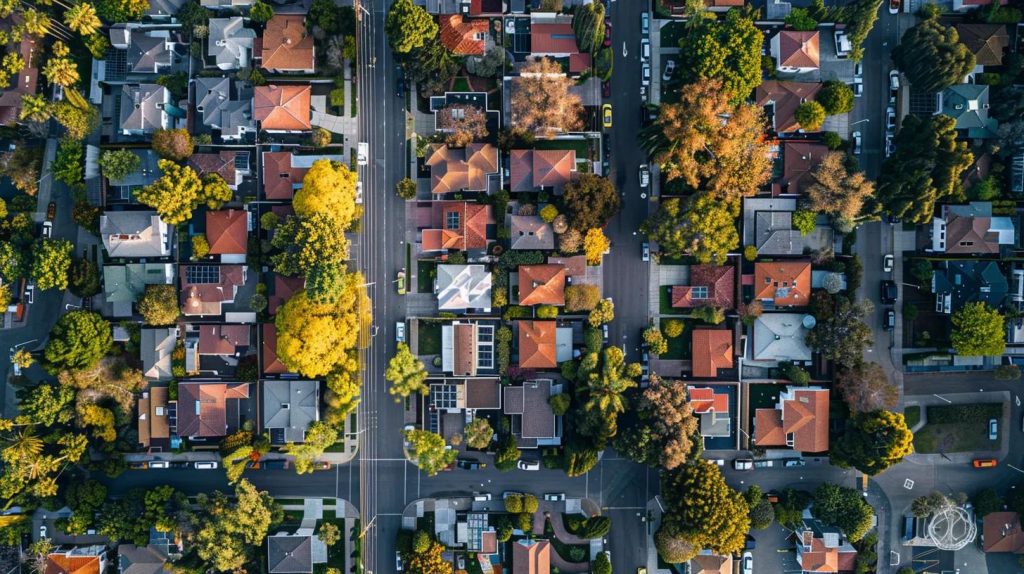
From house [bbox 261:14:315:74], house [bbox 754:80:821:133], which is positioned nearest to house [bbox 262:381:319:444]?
house [bbox 261:14:315:74]

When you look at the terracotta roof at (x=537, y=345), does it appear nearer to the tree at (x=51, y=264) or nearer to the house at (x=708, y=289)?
the house at (x=708, y=289)

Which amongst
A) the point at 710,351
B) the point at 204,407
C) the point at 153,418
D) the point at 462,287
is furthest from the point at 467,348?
the point at 153,418

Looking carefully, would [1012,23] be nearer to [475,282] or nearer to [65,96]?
[475,282]

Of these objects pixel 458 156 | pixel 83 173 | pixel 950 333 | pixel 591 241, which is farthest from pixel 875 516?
pixel 83 173

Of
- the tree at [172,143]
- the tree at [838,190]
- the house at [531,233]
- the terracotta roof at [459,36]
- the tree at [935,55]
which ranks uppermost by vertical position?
the terracotta roof at [459,36]

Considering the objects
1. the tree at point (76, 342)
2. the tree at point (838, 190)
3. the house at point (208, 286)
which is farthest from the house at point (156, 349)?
the tree at point (838, 190)

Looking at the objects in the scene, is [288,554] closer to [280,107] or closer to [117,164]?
[117,164]
